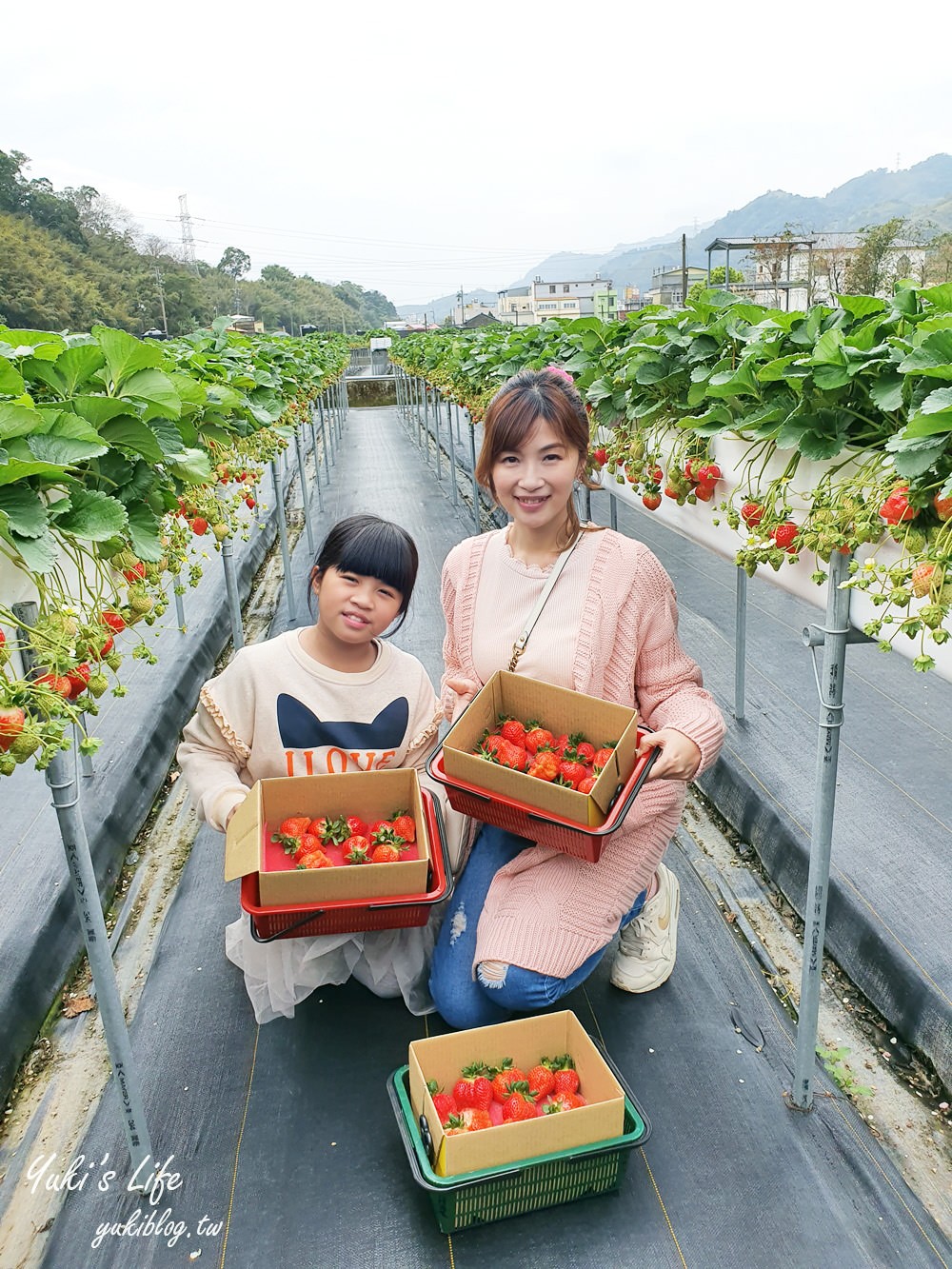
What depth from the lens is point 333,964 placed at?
7.08ft

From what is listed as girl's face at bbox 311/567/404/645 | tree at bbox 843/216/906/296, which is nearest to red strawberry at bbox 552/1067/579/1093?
girl's face at bbox 311/567/404/645

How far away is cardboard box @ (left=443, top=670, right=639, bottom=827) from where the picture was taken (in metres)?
1.82

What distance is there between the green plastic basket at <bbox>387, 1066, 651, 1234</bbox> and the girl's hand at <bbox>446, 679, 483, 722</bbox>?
3.05 feet

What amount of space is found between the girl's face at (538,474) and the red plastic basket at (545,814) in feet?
2.06

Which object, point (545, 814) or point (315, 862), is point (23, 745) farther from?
point (545, 814)

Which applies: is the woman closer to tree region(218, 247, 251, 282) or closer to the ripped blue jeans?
the ripped blue jeans

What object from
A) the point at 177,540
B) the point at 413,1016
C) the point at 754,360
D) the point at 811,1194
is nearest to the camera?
the point at 811,1194

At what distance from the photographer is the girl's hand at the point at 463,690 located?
2.23 metres

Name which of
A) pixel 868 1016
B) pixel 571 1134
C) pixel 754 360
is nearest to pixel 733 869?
pixel 868 1016

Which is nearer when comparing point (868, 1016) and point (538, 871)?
point (538, 871)

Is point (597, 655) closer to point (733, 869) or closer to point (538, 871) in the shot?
point (538, 871)

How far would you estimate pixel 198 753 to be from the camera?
82.7 inches

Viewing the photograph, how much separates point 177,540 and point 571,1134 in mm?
1795

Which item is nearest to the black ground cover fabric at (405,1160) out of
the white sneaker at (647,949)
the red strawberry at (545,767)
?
the white sneaker at (647,949)
